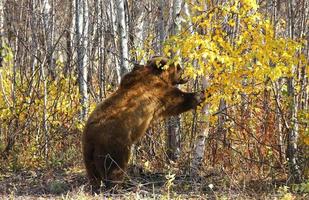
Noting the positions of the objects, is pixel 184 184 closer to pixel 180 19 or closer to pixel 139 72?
pixel 139 72

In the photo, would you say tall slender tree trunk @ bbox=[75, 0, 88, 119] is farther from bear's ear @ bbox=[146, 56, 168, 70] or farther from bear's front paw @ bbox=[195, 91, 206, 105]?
bear's front paw @ bbox=[195, 91, 206, 105]

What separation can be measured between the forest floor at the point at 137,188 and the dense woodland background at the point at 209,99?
23 centimetres

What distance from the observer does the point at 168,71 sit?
7.32m

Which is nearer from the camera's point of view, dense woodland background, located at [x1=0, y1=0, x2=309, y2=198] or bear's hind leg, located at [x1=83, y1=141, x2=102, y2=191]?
dense woodland background, located at [x1=0, y1=0, x2=309, y2=198]

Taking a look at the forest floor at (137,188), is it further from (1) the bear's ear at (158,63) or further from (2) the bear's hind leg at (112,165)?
(1) the bear's ear at (158,63)

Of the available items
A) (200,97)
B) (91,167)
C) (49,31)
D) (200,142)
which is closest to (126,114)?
(91,167)

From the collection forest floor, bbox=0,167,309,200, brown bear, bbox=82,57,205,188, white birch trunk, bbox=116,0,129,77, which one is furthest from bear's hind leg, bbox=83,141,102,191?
white birch trunk, bbox=116,0,129,77

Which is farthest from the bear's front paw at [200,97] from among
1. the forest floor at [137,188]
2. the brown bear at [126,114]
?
the forest floor at [137,188]

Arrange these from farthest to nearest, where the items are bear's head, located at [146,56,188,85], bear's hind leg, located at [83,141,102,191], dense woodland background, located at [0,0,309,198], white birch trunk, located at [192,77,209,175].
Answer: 1. white birch trunk, located at [192,77,209,175]
2. bear's head, located at [146,56,188,85]
3. bear's hind leg, located at [83,141,102,191]
4. dense woodland background, located at [0,0,309,198]

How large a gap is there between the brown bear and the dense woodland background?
1.17ft

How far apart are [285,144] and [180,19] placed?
2.27m

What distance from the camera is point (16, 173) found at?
30.2 feet

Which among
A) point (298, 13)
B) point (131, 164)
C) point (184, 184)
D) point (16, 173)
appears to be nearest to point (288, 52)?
point (298, 13)

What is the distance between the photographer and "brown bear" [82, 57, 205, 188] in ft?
22.6
